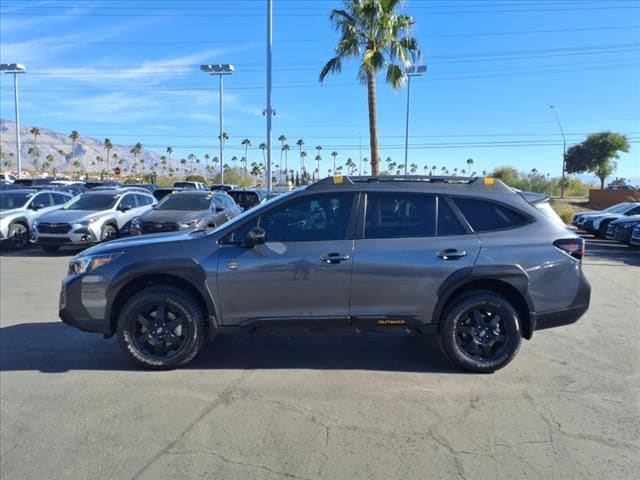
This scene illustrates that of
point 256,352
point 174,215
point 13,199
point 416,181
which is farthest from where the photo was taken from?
point 13,199

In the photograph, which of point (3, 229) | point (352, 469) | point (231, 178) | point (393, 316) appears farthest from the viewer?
point (231, 178)

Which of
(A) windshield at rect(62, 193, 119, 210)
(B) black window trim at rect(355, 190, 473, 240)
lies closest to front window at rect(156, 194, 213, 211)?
(A) windshield at rect(62, 193, 119, 210)

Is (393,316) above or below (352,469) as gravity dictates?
above

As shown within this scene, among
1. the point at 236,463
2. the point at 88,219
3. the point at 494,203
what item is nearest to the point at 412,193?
the point at 494,203

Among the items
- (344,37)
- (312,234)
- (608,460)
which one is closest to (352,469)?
(608,460)

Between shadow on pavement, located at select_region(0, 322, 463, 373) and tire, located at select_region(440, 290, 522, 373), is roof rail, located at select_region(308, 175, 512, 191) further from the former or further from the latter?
shadow on pavement, located at select_region(0, 322, 463, 373)

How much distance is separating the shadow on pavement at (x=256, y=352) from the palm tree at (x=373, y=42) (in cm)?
1400

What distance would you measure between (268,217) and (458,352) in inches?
86.4

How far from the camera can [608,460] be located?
10.4ft

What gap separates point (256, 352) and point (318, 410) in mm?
1486

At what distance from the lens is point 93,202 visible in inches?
558

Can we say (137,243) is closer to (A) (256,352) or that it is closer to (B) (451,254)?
(A) (256,352)

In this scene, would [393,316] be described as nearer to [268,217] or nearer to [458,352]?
[458,352]

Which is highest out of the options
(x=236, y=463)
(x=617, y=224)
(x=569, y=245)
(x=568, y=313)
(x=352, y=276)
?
(x=569, y=245)
